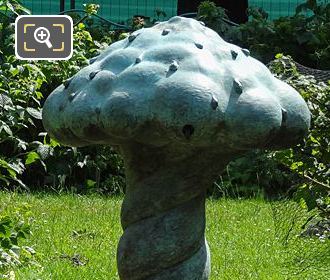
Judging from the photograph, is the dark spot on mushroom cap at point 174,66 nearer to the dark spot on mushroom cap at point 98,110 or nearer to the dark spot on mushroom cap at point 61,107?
the dark spot on mushroom cap at point 98,110

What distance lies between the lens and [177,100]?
2613 mm

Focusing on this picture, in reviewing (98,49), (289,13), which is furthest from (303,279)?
(289,13)

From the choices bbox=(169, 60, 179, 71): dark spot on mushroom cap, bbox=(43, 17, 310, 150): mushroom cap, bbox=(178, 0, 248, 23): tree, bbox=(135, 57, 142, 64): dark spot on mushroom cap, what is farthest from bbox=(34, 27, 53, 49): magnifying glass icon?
bbox=(178, 0, 248, 23): tree

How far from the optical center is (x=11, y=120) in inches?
203

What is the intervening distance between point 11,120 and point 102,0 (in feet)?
28.4

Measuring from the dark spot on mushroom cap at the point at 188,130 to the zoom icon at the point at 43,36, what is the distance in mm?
1749

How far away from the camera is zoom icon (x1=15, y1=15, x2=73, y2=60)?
4285mm

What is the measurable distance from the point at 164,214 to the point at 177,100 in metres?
0.55

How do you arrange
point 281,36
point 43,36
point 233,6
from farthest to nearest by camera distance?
1. point 233,6
2. point 281,36
3. point 43,36

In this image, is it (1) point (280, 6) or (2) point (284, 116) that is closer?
(2) point (284, 116)

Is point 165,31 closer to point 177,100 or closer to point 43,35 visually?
point 177,100

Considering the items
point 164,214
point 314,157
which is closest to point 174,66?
point 164,214

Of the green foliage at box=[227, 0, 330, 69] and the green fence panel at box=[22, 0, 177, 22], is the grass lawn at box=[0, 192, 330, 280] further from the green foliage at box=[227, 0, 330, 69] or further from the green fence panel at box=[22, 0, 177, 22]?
the green fence panel at box=[22, 0, 177, 22]

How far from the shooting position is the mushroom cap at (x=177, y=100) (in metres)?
2.64
